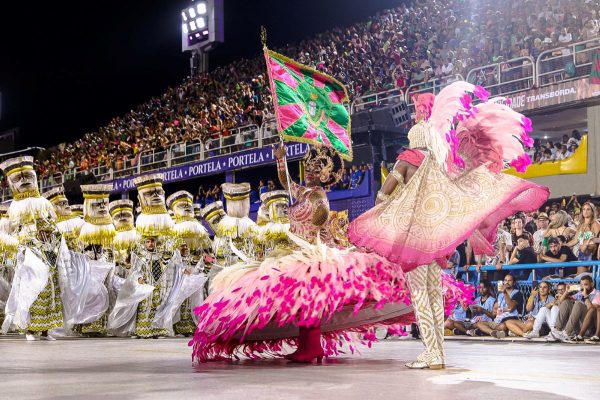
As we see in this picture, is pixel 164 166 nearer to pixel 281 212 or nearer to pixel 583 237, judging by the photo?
pixel 281 212

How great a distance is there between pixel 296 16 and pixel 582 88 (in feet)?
43.7

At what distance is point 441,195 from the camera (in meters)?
5.00

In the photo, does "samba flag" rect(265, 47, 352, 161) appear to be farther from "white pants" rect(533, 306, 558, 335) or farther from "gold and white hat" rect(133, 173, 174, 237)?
"gold and white hat" rect(133, 173, 174, 237)

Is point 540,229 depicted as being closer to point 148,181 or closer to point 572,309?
point 572,309

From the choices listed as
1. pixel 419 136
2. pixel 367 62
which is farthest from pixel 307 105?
pixel 367 62

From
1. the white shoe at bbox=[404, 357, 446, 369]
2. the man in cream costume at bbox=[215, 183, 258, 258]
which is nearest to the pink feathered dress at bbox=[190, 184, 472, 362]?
the white shoe at bbox=[404, 357, 446, 369]

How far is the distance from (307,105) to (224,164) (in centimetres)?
1291

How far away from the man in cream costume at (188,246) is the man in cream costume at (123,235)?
0.65 meters

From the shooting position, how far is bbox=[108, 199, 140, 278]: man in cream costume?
38.7 ft

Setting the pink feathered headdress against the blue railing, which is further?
the blue railing

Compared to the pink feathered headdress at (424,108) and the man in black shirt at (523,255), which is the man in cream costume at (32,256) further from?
the pink feathered headdress at (424,108)

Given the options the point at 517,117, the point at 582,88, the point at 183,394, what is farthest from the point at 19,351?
the point at 582,88

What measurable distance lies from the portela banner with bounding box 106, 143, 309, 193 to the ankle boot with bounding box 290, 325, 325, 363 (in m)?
11.3

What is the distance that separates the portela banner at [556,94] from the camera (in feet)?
40.4
